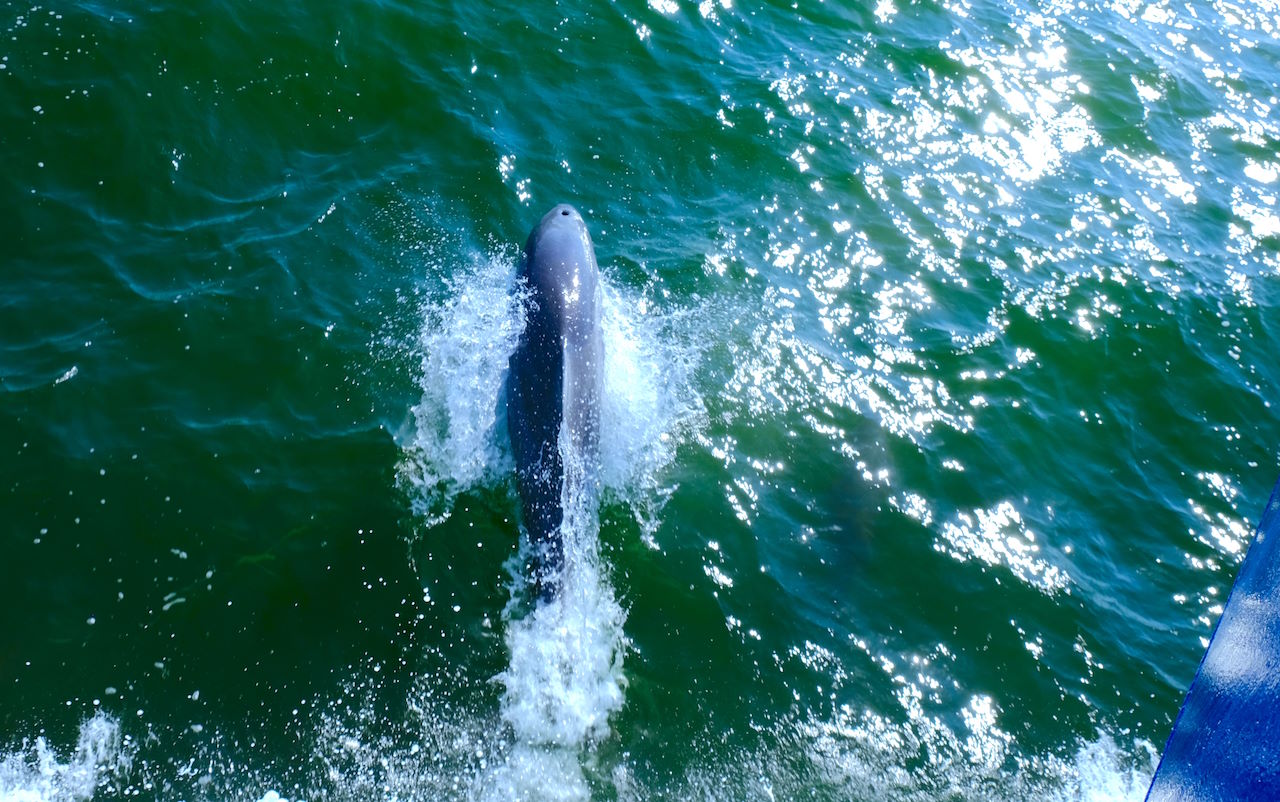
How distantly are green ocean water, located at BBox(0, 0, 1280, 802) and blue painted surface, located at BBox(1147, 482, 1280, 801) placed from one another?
624 cm

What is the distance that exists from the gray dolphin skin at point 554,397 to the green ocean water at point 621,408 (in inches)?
17.9

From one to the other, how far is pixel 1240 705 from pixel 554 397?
27.1 feet

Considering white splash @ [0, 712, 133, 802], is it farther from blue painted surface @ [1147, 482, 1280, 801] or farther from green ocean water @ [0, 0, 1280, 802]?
blue painted surface @ [1147, 482, 1280, 801]

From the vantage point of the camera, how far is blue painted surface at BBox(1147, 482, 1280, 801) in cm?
260

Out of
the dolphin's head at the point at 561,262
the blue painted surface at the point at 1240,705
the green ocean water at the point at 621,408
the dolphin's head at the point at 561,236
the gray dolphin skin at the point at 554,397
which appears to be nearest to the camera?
the blue painted surface at the point at 1240,705

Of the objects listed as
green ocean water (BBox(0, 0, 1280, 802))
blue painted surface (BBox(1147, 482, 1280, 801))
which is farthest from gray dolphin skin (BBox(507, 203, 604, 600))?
blue painted surface (BBox(1147, 482, 1280, 801))

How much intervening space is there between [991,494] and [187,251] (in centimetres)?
1117

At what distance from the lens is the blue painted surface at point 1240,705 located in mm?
2600

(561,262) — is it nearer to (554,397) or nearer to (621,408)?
(621,408)

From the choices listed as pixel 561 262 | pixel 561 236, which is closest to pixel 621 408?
pixel 561 262

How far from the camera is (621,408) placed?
11.7 meters

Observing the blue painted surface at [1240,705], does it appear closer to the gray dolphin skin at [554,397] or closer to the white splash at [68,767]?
the gray dolphin skin at [554,397]

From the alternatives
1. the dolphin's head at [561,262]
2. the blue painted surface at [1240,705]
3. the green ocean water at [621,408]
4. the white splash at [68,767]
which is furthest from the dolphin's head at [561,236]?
the blue painted surface at [1240,705]

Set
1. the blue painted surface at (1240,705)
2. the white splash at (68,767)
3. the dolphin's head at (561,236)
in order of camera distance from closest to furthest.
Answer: the blue painted surface at (1240,705)
the white splash at (68,767)
the dolphin's head at (561,236)
